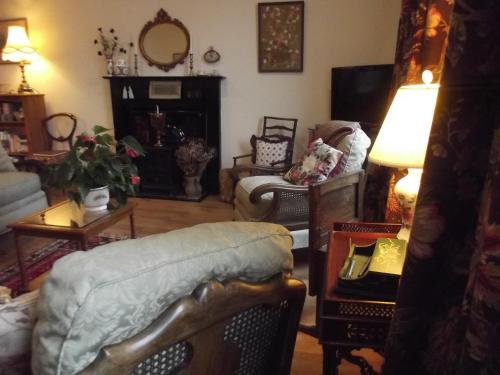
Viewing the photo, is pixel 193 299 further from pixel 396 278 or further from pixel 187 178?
pixel 187 178

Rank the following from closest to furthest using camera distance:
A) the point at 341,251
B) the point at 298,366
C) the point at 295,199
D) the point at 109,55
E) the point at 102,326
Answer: the point at 102,326, the point at 341,251, the point at 298,366, the point at 295,199, the point at 109,55

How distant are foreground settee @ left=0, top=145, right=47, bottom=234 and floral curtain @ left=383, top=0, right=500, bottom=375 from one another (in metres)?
3.13

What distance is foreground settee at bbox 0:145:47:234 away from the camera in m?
2.97

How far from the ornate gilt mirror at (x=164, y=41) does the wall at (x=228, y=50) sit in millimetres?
80

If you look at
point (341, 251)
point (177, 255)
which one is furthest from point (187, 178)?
point (177, 255)

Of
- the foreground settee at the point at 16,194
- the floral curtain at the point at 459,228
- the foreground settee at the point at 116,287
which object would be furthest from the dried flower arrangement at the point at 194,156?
the floral curtain at the point at 459,228

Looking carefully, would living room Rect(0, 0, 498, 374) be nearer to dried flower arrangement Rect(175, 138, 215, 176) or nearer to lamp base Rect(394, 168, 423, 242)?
dried flower arrangement Rect(175, 138, 215, 176)

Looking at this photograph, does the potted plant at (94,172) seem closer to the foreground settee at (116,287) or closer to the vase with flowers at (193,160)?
the vase with flowers at (193,160)

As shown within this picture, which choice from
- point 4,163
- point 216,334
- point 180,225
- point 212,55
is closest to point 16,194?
point 4,163

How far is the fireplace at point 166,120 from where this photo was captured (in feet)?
13.8

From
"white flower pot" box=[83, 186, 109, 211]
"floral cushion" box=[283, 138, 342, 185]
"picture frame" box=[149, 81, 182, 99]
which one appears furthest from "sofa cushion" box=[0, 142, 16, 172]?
"floral cushion" box=[283, 138, 342, 185]

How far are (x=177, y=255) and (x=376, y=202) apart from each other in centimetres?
162

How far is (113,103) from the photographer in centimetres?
443

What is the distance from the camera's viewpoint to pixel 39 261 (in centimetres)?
274
